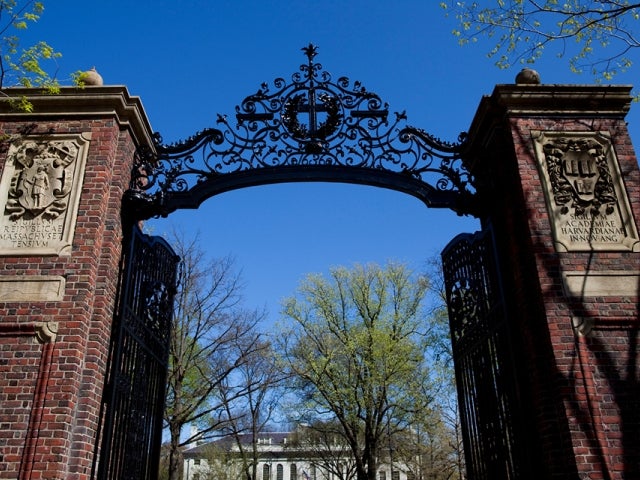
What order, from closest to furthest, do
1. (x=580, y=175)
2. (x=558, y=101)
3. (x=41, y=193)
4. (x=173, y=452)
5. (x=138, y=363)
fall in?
(x=41, y=193), (x=580, y=175), (x=138, y=363), (x=558, y=101), (x=173, y=452)

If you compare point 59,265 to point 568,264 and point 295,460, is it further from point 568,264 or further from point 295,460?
point 295,460

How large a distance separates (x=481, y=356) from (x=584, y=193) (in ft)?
8.16

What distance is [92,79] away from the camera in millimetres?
7410

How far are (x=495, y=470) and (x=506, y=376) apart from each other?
1244 millimetres

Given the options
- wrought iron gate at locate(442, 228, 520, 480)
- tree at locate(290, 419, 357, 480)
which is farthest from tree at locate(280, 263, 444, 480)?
wrought iron gate at locate(442, 228, 520, 480)

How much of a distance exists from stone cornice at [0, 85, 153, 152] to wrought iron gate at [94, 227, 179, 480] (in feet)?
5.13

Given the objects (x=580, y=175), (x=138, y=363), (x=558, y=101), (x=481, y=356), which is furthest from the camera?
(x=481, y=356)

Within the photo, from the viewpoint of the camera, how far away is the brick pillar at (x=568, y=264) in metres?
5.71

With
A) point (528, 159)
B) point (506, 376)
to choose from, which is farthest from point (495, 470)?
point (528, 159)

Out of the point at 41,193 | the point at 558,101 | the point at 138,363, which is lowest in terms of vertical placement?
the point at 138,363

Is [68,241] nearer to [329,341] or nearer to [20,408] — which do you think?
[20,408]

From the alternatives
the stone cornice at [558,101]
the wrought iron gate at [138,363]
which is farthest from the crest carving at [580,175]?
the wrought iron gate at [138,363]

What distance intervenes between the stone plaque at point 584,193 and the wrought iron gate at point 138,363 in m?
5.23

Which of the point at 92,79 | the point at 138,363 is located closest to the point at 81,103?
the point at 92,79
